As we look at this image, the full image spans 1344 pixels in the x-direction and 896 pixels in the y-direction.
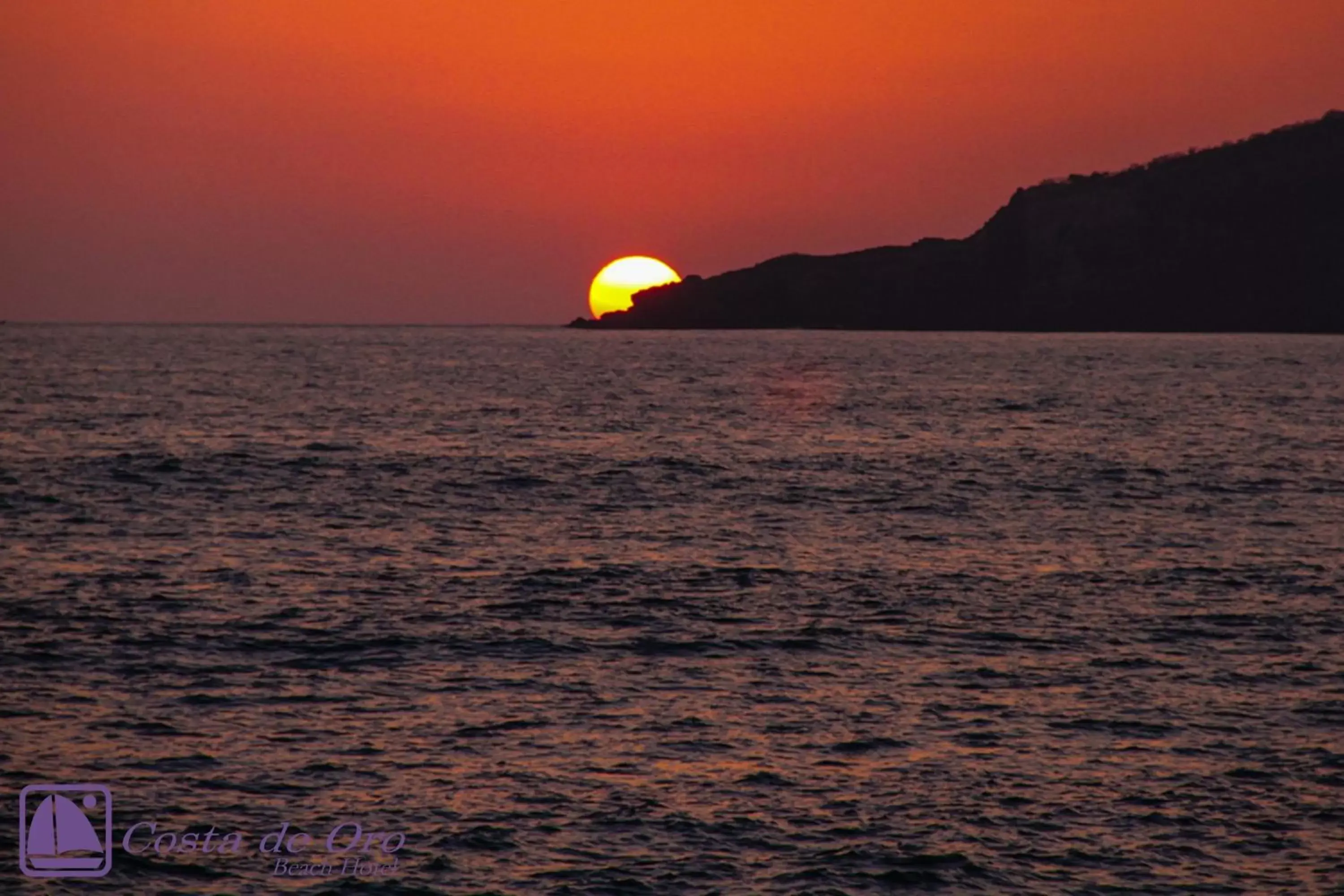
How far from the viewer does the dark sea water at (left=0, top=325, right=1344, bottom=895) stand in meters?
18.7

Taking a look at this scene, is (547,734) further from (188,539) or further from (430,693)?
(188,539)

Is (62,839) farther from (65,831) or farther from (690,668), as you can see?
(690,668)

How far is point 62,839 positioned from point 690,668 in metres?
11.4

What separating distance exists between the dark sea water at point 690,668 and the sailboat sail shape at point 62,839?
344 millimetres

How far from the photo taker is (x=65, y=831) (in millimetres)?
18656

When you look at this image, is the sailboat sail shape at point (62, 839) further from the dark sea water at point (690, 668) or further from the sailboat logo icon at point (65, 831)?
the dark sea water at point (690, 668)

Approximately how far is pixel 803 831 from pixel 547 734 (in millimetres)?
5119

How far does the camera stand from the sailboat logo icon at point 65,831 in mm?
17938

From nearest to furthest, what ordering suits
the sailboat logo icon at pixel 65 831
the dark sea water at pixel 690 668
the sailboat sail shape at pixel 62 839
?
1. the sailboat logo icon at pixel 65 831
2. the sailboat sail shape at pixel 62 839
3. the dark sea water at pixel 690 668

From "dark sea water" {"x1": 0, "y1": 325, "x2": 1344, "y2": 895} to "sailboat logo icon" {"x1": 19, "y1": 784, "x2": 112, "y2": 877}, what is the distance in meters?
0.25

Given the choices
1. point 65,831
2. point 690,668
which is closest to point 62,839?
point 65,831

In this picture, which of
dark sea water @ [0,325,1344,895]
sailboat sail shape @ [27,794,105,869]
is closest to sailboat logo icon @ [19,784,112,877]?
sailboat sail shape @ [27,794,105,869]

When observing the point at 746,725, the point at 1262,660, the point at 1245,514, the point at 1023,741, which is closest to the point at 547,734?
the point at 746,725

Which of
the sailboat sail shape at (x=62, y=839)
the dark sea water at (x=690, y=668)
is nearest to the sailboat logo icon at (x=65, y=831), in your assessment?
the sailboat sail shape at (x=62, y=839)
